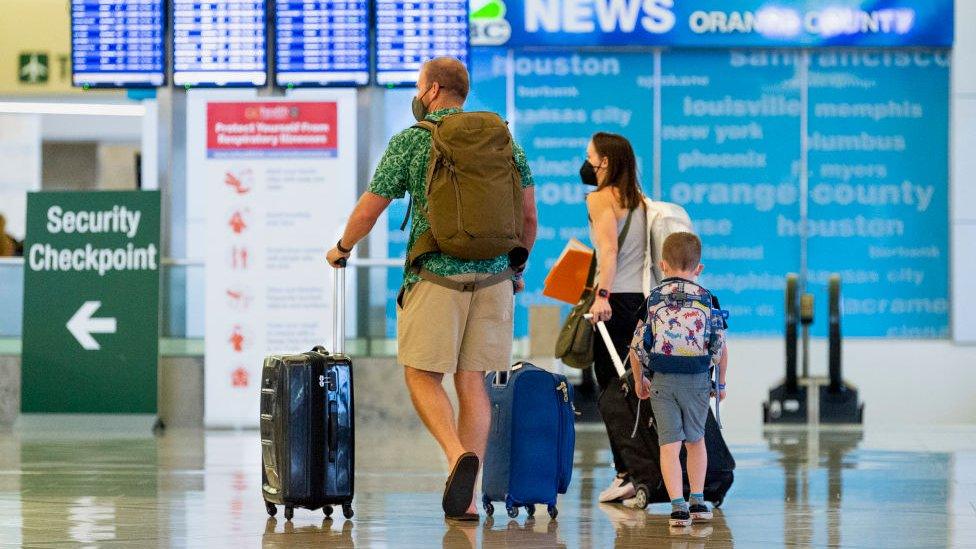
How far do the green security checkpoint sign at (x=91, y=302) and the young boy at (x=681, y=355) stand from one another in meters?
6.07

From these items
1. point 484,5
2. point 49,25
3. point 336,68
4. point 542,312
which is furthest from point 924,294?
point 49,25

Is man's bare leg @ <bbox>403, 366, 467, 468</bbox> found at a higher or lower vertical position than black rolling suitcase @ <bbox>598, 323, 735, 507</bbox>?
higher

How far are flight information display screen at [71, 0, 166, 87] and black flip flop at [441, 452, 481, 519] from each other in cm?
651

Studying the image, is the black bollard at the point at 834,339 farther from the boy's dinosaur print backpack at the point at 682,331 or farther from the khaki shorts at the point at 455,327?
the khaki shorts at the point at 455,327

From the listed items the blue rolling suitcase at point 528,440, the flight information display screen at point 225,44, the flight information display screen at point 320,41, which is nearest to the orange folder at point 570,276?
the blue rolling suitcase at point 528,440

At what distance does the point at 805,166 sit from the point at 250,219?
5053mm

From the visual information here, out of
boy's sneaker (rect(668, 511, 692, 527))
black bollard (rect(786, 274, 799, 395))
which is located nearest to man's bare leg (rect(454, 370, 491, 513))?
boy's sneaker (rect(668, 511, 692, 527))

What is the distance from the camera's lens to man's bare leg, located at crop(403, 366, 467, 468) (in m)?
5.45

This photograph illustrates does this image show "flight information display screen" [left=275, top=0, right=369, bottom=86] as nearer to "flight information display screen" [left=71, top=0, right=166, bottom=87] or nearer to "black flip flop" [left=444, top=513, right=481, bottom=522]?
"flight information display screen" [left=71, top=0, right=166, bottom=87]

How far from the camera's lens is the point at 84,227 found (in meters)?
11.2

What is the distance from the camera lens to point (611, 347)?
636 cm

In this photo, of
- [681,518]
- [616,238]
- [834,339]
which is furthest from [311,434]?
[834,339]

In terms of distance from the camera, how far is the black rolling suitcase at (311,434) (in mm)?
5570

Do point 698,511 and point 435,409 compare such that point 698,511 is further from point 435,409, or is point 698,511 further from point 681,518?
point 435,409
